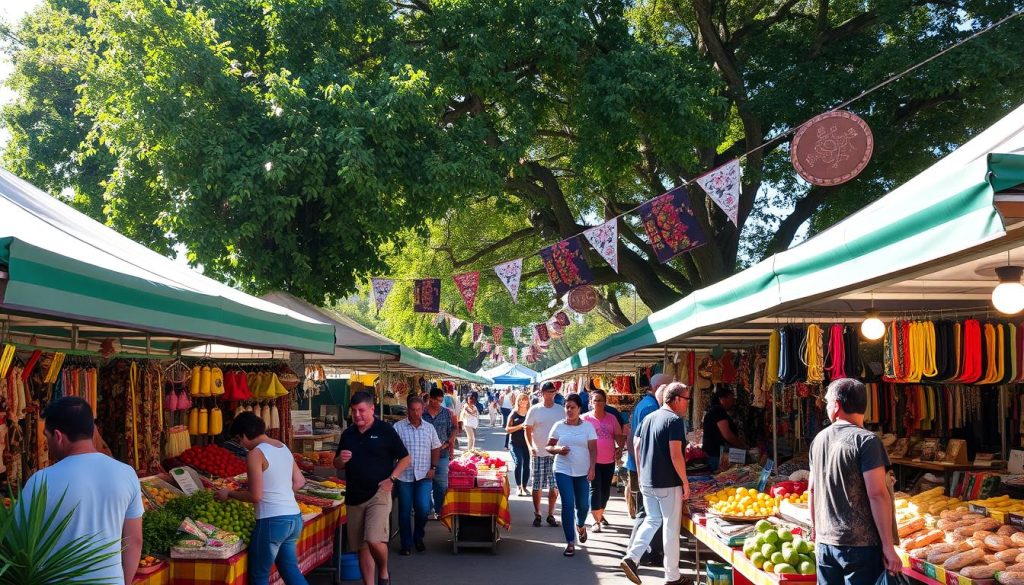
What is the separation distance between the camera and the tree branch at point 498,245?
26.7 meters

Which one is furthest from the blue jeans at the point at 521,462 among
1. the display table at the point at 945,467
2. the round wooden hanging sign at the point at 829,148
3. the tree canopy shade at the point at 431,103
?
the display table at the point at 945,467

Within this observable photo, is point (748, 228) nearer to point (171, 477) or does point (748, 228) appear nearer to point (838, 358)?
point (838, 358)

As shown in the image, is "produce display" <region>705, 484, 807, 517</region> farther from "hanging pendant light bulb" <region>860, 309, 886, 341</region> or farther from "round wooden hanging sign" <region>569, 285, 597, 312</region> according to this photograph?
"round wooden hanging sign" <region>569, 285, 597, 312</region>

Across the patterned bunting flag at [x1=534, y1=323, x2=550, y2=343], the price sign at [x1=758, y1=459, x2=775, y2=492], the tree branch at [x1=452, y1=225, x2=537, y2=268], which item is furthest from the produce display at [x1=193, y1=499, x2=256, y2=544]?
the patterned bunting flag at [x1=534, y1=323, x2=550, y2=343]

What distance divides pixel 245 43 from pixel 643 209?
7.72m

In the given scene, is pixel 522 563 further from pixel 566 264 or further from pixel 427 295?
pixel 427 295

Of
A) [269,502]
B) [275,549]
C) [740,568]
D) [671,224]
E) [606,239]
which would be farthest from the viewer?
[606,239]

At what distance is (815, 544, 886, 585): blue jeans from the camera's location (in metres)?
5.46

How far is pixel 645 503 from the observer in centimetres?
907

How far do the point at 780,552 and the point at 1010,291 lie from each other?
8.05 feet

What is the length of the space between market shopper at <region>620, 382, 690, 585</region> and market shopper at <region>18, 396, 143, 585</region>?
17.5 feet

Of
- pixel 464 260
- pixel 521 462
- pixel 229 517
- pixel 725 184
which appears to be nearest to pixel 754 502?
pixel 229 517

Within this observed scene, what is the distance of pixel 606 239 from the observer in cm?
1689

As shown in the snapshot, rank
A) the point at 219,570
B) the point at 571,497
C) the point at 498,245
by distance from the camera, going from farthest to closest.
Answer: the point at 498,245 → the point at 571,497 → the point at 219,570
